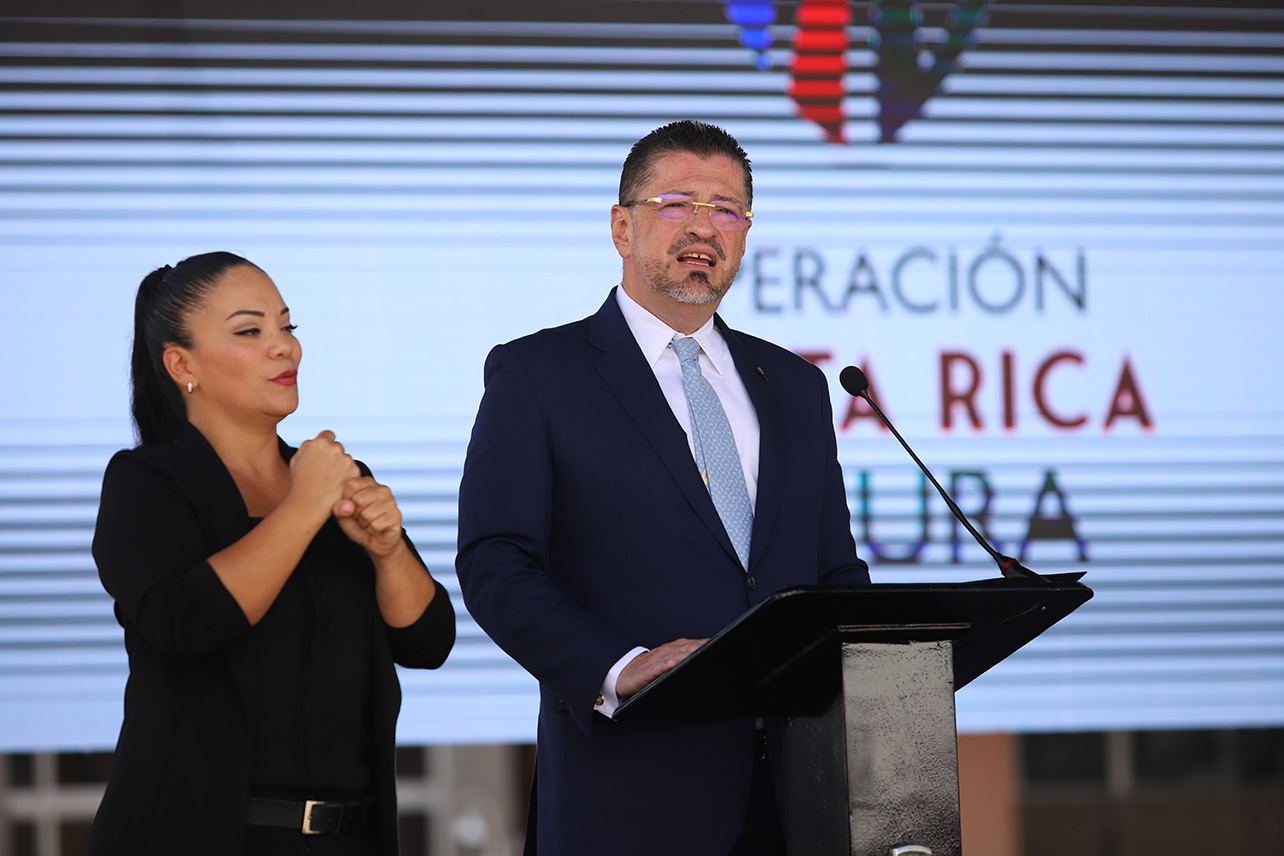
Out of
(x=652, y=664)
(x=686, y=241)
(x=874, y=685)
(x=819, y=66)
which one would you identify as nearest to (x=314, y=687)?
(x=652, y=664)

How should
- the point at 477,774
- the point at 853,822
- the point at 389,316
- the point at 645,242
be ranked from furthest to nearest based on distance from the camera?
the point at 477,774, the point at 389,316, the point at 645,242, the point at 853,822

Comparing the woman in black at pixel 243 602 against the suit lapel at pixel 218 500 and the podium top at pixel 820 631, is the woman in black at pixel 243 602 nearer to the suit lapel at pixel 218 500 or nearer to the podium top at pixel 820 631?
the suit lapel at pixel 218 500

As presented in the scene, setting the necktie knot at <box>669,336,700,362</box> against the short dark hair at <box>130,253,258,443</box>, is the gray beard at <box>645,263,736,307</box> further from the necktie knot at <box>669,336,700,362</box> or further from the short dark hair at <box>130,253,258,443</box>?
the short dark hair at <box>130,253,258,443</box>

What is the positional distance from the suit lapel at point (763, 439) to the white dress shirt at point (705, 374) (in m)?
0.01

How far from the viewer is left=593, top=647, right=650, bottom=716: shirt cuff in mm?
1691

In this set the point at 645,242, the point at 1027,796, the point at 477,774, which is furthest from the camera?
the point at 1027,796

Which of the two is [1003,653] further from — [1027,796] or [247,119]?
[1027,796]

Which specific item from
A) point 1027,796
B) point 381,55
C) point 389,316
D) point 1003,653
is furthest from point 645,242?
point 1027,796

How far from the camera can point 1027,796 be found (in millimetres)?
9039

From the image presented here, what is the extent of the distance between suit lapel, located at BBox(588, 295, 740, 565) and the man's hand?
16.2 inches

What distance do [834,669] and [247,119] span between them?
3137mm

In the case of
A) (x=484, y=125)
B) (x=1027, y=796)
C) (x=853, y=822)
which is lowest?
(x=1027, y=796)

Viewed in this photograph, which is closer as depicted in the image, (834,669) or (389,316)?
(834,669)

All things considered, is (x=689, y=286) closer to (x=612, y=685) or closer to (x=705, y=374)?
(x=705, y=374)
